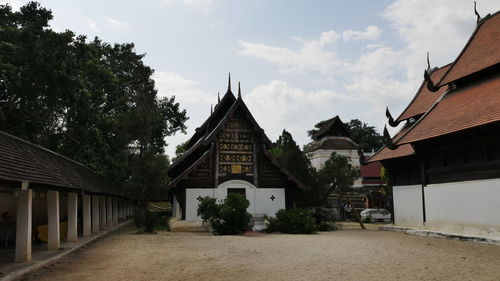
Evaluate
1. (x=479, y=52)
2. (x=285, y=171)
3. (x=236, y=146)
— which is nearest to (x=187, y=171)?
(x=236, y=146)

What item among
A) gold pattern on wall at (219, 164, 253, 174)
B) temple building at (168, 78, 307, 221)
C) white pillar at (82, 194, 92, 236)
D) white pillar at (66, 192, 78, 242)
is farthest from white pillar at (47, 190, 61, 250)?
gold pattern on wall at (219, 164, 253, 174)

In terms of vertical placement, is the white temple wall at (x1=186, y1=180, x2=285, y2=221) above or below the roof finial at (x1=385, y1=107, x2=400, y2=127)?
below

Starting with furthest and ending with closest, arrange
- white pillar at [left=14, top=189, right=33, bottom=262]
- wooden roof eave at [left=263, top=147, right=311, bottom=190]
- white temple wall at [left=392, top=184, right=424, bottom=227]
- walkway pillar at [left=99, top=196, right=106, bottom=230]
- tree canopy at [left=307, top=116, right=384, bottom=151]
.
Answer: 1. tree canopy at [left=307, top=116, right=384, bottom=151]
2. wooden roof eave at [left=263, top=147, right=311, bottom=190]
3. walkway pillar at [left=99, top=196, right=106, bottom=230]
4. white temple wall at [left=392, top=184, right=424, bottom=227]
5. white pillar at [left=14, top=189, right=33, bottom=262]

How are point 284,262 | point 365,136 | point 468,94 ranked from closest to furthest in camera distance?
point 284,262 → point 468,94 → point 365,136

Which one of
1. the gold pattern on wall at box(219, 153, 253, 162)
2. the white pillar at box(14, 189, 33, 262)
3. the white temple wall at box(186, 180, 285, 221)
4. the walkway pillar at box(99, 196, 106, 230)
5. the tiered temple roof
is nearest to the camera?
the white pillar at box(14, 189, 33, 262)

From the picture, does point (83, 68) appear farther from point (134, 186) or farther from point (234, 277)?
point (234, 277)

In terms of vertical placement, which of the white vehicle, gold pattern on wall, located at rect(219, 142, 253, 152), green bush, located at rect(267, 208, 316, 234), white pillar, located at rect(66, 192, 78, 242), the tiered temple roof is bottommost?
the white vehicle

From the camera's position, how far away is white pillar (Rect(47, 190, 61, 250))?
12.5 meters

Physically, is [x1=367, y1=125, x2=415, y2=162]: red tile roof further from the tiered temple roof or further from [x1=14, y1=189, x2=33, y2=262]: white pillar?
[x1=14, y1=189, x2=33, y2=262]: white pillar

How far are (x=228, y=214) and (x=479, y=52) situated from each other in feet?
41.0

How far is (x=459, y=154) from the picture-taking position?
15.4 meters

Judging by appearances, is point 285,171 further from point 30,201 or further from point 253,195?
point 30,201

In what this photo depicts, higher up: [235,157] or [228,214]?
[235,157]

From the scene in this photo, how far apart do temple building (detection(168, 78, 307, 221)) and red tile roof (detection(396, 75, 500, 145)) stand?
7.27 metres
